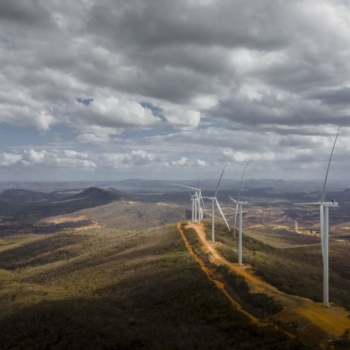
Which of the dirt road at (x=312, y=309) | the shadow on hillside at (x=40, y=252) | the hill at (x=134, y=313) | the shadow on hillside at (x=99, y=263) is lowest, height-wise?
the shadow on hillside at (x=40, y=252)

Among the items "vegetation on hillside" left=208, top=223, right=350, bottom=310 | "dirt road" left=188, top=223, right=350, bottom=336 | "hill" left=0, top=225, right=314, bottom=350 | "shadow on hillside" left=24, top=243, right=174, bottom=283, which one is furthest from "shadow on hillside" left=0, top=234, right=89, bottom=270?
"dirt road" left=188, top=223, right=350, bottom=336

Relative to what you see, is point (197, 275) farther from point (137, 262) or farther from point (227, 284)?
point (137, 262)

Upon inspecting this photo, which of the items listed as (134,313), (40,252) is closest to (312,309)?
(134,313)

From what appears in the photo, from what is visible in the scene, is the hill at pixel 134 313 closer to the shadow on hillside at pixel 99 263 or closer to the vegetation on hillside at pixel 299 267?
the shadow on hillside at pixel 99 263

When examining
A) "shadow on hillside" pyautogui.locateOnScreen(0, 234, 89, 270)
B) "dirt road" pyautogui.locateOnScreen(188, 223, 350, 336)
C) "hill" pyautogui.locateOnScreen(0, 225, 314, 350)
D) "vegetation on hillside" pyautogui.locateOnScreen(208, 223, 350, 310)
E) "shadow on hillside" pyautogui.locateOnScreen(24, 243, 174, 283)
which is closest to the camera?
"dirt road" pyautogui.locateOnScreen(188, 223, 350, 336)

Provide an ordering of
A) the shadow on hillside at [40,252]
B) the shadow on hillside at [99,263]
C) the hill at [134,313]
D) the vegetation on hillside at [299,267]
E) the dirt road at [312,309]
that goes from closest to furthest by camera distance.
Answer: the dirt road at [312,309] → the hill at [134,313] → the vegetation on hillside at [299,267] → the shadow on hillside at [99,263] → the shadow on hillside at [40,252]

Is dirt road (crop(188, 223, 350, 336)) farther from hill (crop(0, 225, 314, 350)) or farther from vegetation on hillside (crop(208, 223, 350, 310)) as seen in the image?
hill (crop(0, 225, 314, 350))

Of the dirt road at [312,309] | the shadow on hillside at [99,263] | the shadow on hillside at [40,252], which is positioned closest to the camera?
the dirt road at [312,309]

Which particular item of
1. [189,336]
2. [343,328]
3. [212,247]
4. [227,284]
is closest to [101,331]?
[189,336]

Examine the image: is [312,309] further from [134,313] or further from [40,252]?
[40,252]

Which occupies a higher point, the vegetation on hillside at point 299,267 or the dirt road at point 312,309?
the dirt road at point 312,309

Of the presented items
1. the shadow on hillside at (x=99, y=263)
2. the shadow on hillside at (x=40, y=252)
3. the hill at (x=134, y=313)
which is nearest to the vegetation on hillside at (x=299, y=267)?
the hill at (x=134, y=313)
